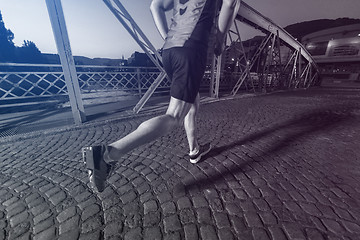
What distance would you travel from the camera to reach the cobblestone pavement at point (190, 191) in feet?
4.69

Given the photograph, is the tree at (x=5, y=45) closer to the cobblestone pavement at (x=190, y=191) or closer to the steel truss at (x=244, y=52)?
the steel truss at (x=244, y=52)

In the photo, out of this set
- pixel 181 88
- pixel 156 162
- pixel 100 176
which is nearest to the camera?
pixel 100 176

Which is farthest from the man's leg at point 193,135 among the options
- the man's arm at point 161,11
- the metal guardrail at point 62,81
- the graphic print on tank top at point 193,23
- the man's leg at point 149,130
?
the metal guardrail at point 62,81

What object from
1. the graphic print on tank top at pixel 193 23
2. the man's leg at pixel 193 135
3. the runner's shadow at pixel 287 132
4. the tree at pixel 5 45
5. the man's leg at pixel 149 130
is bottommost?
the runner's shadow at pixel 287 132

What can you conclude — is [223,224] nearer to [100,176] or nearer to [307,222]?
[307,222]

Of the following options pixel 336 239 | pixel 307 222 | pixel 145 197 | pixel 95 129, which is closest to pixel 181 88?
pixel 145 197

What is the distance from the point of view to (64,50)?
3852 millimetres

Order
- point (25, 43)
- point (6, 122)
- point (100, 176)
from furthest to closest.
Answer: point (25, 43) → point (6, 122) → point (100, 176)

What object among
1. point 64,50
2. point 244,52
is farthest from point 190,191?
point 244,52

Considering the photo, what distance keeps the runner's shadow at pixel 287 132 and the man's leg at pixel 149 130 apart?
2.61 feet

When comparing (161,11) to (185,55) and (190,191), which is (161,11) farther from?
(190,191)

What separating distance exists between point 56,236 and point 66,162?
1390 mm

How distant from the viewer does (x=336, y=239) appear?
132 centimetres

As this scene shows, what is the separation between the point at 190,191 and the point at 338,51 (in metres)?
20.8
